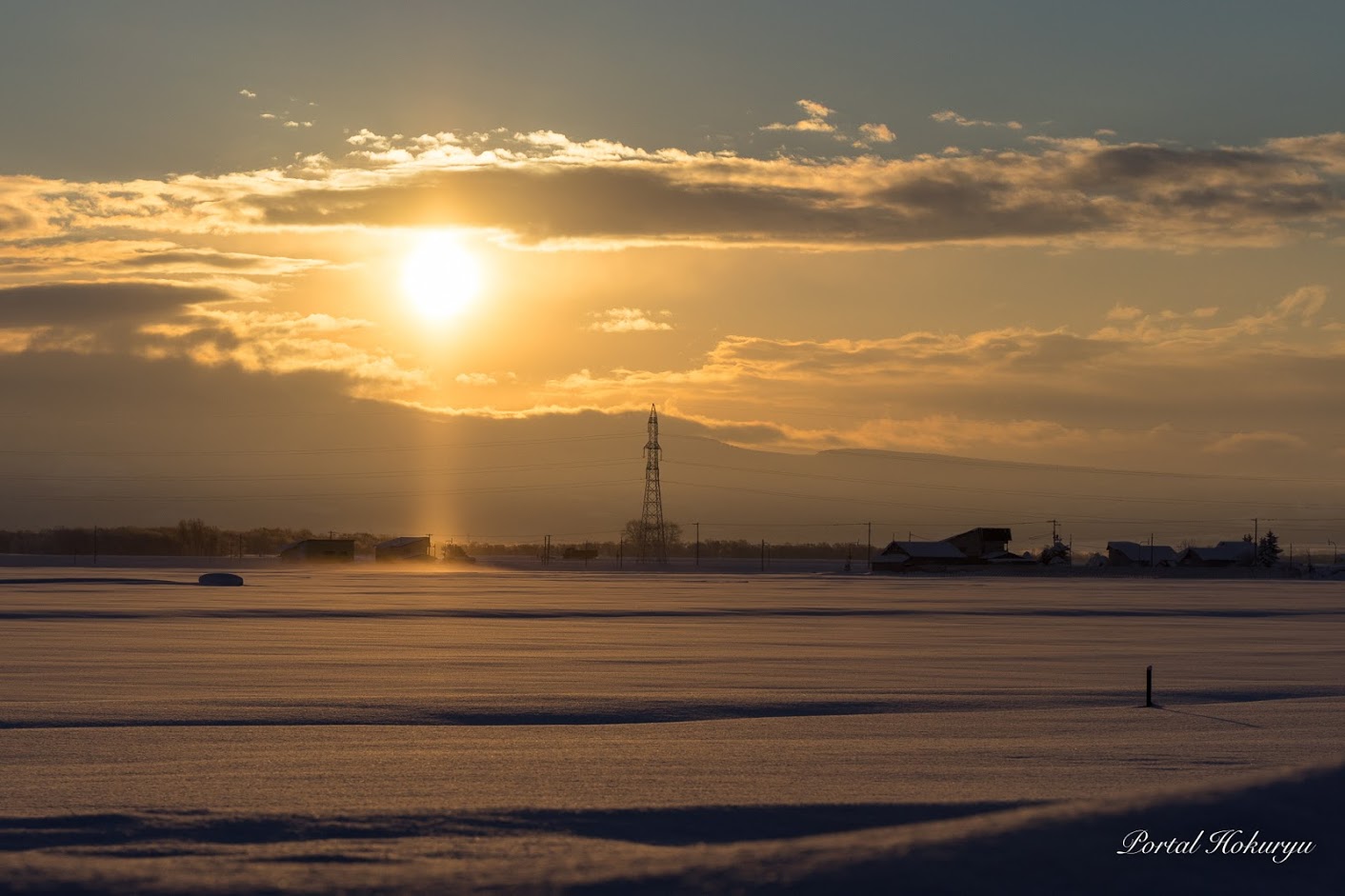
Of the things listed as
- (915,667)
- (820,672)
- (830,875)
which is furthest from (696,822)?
(915,667)

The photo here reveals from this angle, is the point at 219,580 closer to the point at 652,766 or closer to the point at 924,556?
the point at 652,766

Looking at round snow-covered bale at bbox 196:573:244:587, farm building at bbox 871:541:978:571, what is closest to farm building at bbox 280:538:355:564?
farm building at bbox 871:541:978:571

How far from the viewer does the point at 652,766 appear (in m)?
15.7

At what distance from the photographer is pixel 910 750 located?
55.7 ft

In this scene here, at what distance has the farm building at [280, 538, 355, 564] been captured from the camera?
182m

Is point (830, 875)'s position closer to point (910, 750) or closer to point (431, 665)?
point (910, 750)

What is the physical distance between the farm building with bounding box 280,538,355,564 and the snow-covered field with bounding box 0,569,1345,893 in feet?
494

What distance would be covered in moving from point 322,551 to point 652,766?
583ft

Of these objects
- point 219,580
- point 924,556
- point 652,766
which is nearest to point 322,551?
point 924,556

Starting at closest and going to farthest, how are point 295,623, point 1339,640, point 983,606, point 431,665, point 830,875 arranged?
point 830,875, point 431,665, point 1339,640, point 295,623, point 983,606

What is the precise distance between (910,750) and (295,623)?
3046 centimetres

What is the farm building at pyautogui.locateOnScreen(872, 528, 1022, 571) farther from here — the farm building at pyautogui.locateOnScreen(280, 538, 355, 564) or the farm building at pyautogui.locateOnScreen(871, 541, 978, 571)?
the farm building at pyautogui.locateOnScreen(280, 538, 355, 564)

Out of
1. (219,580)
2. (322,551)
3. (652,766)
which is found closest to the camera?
(652,766)

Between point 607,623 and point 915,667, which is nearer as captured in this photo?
point 915,667
